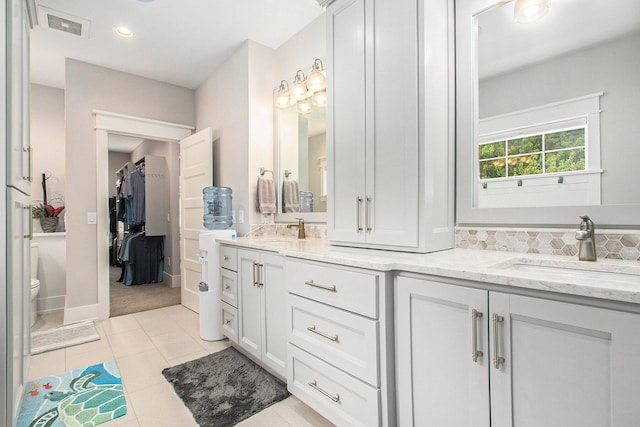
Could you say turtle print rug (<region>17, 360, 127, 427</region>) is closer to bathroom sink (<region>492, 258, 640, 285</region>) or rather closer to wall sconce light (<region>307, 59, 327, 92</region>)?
bathroom sink (<region>492, 258, 640, 285</region>)

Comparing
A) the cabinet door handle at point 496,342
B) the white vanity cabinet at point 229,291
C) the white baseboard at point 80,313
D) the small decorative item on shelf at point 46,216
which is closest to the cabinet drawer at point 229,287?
the white vanity cabinet at point 229,291

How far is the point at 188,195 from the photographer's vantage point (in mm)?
3785

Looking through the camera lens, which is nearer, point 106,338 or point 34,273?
point 106,338

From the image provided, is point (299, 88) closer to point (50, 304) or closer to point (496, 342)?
point (496, 342)

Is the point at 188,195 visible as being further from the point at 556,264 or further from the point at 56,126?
the point at 556,264

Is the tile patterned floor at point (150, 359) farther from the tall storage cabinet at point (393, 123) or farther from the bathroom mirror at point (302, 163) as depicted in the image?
the bathroom mirror at point (302, 163)

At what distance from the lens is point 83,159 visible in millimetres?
3336

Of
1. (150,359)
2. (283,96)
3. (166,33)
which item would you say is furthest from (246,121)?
(150,359)

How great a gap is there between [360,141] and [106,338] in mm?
2893

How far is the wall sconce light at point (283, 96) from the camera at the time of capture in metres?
2.89

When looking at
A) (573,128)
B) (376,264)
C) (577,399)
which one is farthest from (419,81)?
(577,399)

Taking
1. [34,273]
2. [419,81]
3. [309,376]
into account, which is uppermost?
[419,81]

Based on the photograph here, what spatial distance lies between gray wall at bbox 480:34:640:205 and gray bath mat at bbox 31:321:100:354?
12.5ft

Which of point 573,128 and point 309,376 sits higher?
point 573,128
